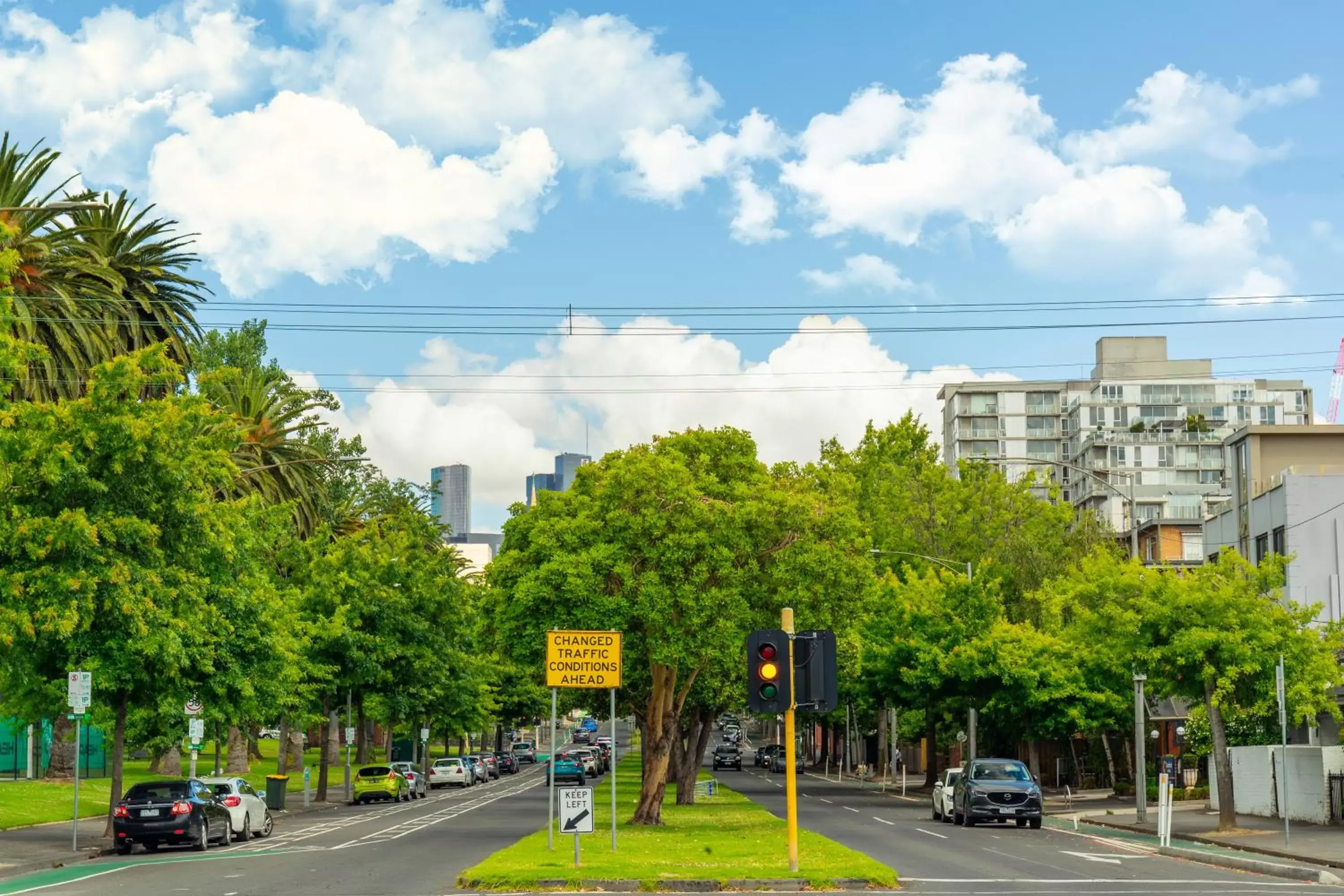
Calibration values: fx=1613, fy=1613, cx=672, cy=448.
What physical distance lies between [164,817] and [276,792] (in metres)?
16.7

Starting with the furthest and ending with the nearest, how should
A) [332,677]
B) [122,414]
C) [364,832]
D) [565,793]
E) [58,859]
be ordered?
[332,677] < [364,832] < [122,414] < [58,859] < [565,793]

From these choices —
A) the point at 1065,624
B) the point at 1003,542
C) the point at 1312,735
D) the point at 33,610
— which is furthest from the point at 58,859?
the point at 1003,542

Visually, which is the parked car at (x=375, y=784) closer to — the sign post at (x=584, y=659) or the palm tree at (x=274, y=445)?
the palm tree at (x=274, y=445)

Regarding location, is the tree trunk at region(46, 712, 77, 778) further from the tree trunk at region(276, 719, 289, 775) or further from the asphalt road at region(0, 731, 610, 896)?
the asphalt road at region(0, 731, 610, 896)

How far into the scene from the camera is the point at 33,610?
29.2m

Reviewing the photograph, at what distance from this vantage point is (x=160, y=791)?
3142 cm

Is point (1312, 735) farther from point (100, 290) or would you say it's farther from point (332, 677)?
point (100, 290)

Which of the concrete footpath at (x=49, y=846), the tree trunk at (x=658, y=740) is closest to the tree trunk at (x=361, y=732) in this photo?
the concrete footpath at (x=49, y=846)

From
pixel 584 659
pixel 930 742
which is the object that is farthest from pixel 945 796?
pixel 930 742

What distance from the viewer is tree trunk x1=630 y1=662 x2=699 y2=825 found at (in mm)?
36094

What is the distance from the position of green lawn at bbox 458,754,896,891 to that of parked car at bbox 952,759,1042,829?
17.2ft

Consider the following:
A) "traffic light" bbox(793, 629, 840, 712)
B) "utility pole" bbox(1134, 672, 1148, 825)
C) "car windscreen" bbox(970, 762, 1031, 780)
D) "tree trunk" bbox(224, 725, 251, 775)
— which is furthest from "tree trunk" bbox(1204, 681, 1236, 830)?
"tree trunk" bbox(224, 725, 251, 775)

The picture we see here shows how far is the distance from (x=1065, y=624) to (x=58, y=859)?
44058 millimetres

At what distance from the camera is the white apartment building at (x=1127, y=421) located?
14112 cm
